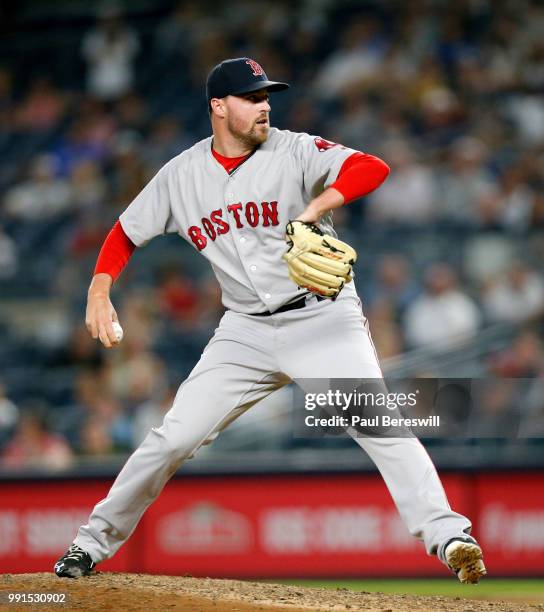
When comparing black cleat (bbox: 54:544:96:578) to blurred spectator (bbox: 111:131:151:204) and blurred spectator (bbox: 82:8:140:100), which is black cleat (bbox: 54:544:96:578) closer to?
blurred spectator (bbox: 111:131:151:204)

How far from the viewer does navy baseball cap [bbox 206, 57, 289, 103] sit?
450cm

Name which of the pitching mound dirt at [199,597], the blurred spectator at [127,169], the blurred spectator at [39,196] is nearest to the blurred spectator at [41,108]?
the blurred spectator at [39,196]

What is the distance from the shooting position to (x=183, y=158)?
15.5 ft

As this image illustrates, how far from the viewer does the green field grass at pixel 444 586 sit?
698 centimetres

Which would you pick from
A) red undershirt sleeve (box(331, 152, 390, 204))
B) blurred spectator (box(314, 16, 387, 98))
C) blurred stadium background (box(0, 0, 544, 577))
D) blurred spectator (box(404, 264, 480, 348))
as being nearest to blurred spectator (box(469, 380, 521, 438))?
blurred stadium background (box(0, 0, 544, 577))

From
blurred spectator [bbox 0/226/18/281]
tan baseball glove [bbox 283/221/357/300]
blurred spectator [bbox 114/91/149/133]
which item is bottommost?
tan baseball glove [bbox 283/221/357/300]

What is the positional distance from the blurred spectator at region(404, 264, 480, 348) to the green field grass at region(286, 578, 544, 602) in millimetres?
1779

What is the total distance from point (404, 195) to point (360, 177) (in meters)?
5.73

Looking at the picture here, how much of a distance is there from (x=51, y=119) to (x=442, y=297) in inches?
207

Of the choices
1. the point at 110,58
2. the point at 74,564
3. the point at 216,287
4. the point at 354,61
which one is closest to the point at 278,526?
the point at 216,287

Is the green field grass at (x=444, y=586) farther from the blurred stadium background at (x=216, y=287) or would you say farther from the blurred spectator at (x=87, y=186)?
the blurred spectator at (x=87, y=186)

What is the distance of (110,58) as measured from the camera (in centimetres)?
1247

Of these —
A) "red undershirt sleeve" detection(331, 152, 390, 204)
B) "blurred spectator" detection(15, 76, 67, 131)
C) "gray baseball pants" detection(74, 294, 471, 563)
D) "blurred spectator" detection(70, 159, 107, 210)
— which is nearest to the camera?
"red undershirt sleeve" detection(331, 152, 390, 204)

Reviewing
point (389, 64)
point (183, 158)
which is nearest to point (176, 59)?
point (389, 64)
